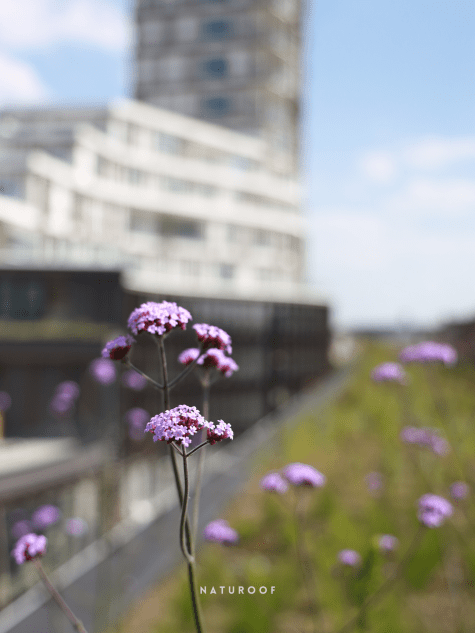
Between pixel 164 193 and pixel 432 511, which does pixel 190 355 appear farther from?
pixel 164 193

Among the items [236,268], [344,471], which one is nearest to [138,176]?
[236,268]

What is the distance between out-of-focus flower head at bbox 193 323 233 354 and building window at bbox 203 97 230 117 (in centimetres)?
5575

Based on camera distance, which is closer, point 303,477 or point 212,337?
point 212,337

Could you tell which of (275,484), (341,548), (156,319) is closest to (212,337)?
(156,319)

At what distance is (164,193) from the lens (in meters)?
43.1

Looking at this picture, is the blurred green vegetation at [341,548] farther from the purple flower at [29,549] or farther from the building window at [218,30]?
the building window at [218,30]

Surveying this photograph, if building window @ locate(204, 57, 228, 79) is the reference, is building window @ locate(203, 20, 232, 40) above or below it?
above

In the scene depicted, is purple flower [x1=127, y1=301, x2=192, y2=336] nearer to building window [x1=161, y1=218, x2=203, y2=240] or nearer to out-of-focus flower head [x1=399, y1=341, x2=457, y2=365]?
out-of-focus flower head [x1=399, y1=341, x2=457, y2=365]

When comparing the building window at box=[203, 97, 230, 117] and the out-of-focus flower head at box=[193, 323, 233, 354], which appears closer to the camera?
the out-of-focus flower head at box=[193, 323, 233, 354]

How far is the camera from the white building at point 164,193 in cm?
3265

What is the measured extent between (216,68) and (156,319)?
58.1m

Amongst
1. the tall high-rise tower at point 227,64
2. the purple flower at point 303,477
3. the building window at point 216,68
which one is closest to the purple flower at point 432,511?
the purple flower at point 303,477

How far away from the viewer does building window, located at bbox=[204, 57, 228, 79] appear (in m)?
53.3

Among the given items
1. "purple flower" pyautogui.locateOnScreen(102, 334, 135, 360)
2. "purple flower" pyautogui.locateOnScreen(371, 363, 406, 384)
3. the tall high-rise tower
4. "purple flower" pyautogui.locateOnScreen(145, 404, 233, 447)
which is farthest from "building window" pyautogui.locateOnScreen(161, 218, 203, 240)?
"purple flower" pyautogui.locateOnScreen(145, 404, 233, 447)
